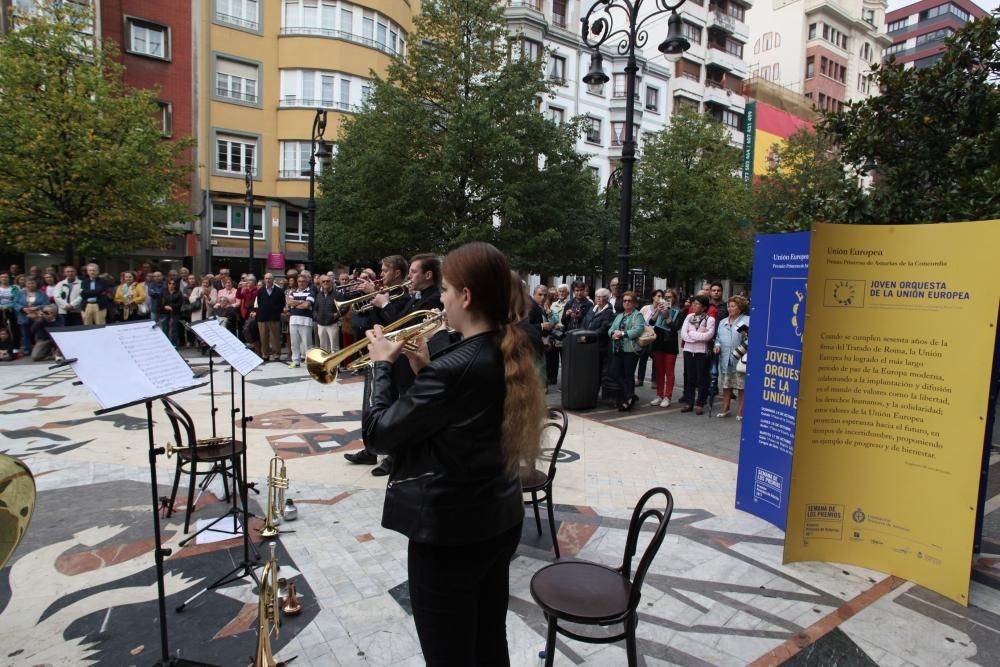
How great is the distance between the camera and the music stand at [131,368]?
7.34ft

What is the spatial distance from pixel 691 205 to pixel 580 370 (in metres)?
19.9

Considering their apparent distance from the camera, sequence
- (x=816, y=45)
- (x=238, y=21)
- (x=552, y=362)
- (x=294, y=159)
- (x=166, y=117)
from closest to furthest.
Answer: (x=552, y=362)
(x=166, y=117)
(x=238, y=21)
(x=294, y=159)
(x=816, y=45)

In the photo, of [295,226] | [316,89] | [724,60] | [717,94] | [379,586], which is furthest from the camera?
[724,60]

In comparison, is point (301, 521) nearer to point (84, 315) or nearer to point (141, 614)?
point (141, 614)

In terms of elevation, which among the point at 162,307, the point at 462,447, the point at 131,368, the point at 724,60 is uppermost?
the point at 724,60

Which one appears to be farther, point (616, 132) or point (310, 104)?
point (616, 132)

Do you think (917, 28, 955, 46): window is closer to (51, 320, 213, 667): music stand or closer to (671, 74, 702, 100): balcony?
(671, 74, 702, 100): balcony

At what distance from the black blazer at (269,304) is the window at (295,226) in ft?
58.9

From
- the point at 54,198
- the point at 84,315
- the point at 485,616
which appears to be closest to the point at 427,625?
the point at 485,616

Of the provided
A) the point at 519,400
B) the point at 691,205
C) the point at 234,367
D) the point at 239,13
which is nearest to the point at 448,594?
the point at 519,400

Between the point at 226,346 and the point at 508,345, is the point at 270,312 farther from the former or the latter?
the point at 508,345

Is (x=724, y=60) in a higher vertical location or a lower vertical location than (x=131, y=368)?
higher

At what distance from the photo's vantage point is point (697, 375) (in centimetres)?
862

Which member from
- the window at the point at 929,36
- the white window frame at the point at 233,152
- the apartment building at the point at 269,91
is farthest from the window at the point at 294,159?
the window at the point at 929,36
